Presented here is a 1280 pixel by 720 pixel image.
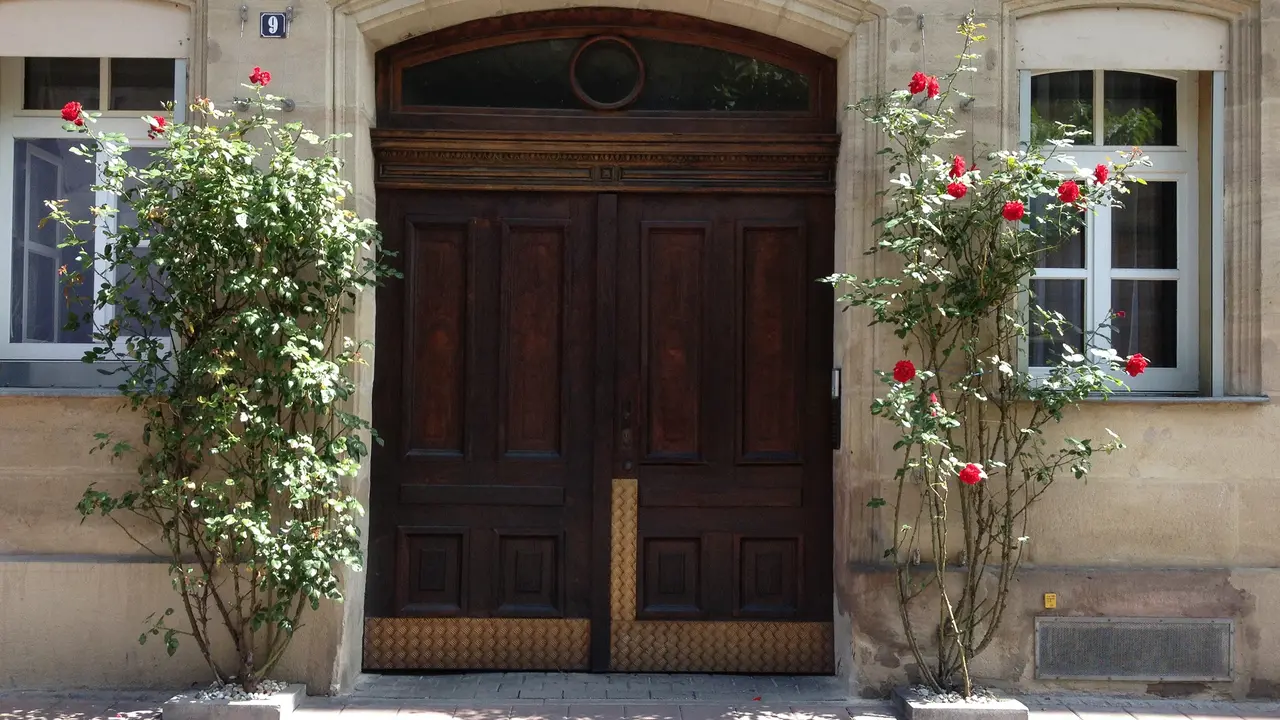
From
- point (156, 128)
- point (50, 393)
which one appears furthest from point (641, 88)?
point (50, 393)

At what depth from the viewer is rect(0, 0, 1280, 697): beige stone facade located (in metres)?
5.58

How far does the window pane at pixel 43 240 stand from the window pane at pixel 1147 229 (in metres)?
5.24

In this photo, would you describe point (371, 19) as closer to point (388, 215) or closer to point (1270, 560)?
point (388, 215)

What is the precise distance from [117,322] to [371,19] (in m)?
1.87

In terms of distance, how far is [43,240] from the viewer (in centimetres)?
608

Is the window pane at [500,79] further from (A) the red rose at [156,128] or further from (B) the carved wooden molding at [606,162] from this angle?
(A) the red rose at [156,128]

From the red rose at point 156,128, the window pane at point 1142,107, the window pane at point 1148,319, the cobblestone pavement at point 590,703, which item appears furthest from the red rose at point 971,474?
the red rose at point 156,128

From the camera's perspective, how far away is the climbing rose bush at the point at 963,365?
5242mm

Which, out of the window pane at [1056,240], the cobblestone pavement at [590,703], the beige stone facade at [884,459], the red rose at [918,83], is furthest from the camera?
the window pane at [1056,240]

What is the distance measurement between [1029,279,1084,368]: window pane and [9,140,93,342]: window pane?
477cm

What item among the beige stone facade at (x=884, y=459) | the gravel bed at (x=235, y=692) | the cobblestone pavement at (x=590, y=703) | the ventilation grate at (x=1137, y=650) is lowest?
the cobblestone pavement at (x=590, y=703)

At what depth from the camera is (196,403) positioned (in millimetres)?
5266

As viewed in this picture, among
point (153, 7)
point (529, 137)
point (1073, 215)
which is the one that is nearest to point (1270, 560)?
point (1073, 215)

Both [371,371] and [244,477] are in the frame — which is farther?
[371,371]
